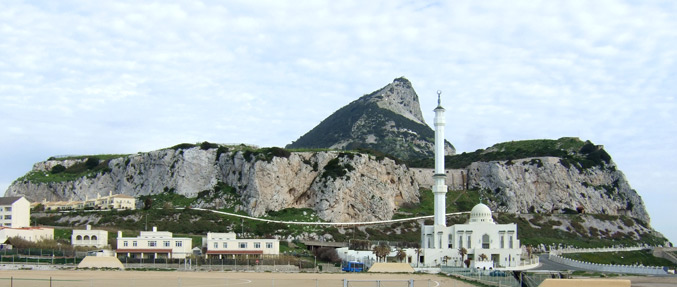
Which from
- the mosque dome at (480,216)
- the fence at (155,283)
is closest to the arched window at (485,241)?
the mosque dome at (480,216)

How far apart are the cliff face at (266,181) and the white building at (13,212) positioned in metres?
31.0

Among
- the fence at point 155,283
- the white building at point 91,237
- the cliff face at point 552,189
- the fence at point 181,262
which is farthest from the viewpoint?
the cliff face at point 552,189

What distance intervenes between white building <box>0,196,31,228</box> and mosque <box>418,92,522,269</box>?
58.0m

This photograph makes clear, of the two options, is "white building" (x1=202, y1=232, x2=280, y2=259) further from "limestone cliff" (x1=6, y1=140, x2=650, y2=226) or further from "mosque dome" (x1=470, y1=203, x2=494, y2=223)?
"limestone cliff" (x1=6, y1=140, x2=650, y2=226)

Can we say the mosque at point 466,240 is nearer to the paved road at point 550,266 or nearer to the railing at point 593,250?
the paved road at point 550,266

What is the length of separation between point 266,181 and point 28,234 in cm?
4589

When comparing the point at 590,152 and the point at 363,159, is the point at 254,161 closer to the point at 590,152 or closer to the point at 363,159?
the point at 363,159

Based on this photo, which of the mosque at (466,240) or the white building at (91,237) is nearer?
the white building at (91,237)

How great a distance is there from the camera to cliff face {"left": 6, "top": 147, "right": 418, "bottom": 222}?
124 meters

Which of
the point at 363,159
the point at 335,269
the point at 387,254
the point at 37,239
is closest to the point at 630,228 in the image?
the point at 363,159

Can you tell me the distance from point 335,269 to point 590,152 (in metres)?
101

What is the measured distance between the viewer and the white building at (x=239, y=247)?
8512 centimetres

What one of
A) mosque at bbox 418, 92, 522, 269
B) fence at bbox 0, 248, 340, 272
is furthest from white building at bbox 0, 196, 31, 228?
mosque at bbox 418, 92, 522, 269

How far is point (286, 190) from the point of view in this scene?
126188mm
